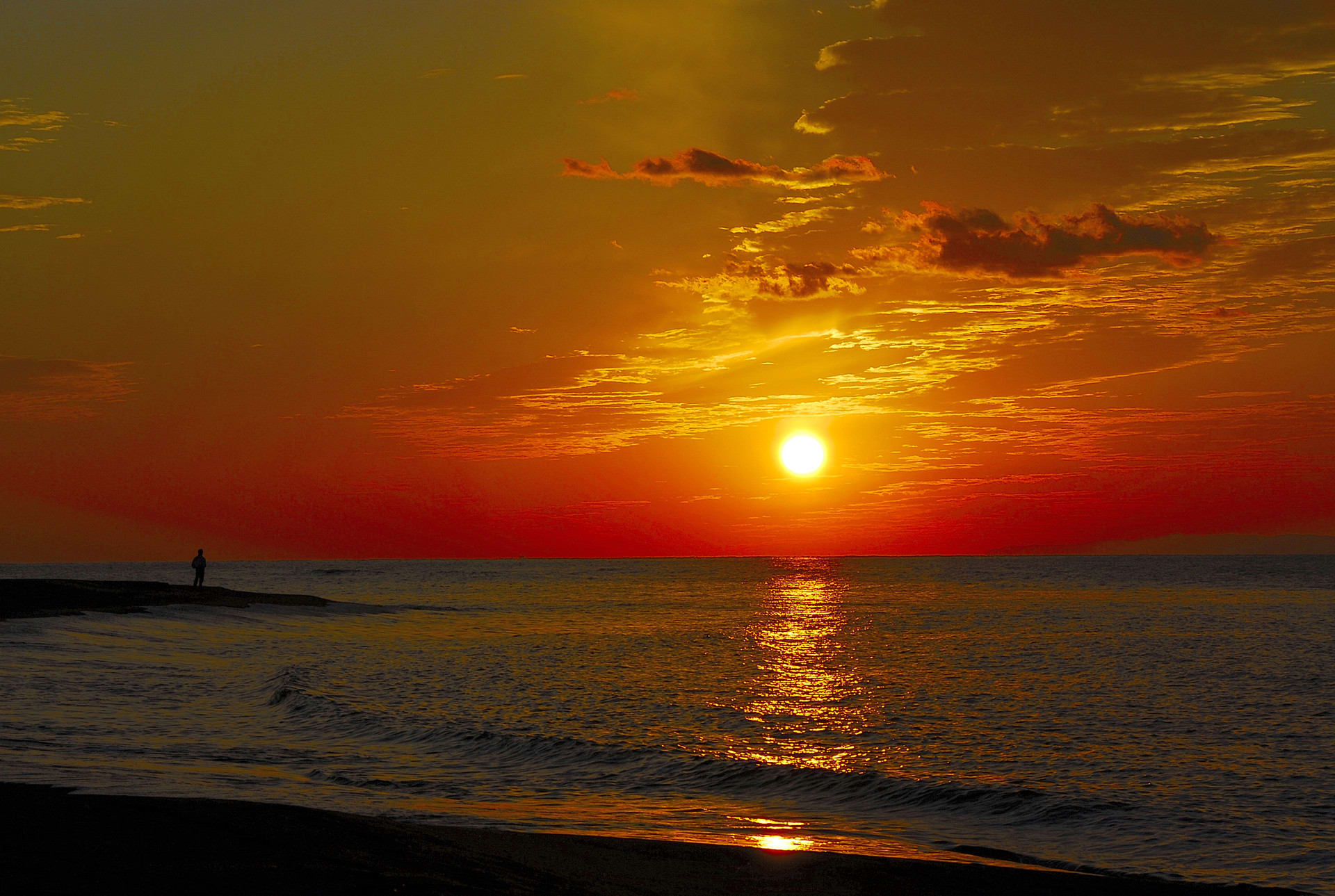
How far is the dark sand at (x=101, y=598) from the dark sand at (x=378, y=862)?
136ft

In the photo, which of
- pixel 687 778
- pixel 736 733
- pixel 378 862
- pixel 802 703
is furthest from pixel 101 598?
pixel 378 862

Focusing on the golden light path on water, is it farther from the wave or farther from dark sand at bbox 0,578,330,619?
dark sand at bbox 0,578,330,619

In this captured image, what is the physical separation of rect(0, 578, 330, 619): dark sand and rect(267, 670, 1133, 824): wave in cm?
3302

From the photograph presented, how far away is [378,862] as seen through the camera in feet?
36.3

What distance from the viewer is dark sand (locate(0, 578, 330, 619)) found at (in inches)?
2012

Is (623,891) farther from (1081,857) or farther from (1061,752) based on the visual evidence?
(1061,752)

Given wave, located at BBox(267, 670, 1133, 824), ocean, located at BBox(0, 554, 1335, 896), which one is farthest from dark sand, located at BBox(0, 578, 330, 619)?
wave, located at BBox(267, 670, 1133, 824)

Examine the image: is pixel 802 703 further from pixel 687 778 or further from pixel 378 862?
pixel 378 862

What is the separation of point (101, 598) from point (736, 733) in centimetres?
4804

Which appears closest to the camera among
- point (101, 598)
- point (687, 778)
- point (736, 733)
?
point (687, 778)

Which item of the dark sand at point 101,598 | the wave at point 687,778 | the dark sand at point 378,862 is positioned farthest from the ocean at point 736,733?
the dark sand at point 101,598

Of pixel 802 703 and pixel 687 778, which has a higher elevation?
pixel 687 778

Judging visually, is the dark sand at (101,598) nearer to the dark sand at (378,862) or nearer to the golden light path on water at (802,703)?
the golden light path on water at (802,703)

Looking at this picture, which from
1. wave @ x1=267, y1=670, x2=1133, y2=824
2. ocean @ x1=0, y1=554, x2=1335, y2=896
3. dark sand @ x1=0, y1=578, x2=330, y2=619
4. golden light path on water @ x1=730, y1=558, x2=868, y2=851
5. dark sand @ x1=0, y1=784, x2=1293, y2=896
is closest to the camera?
dark sand @ x1=0, y1=784, x2=1293, y2=896
